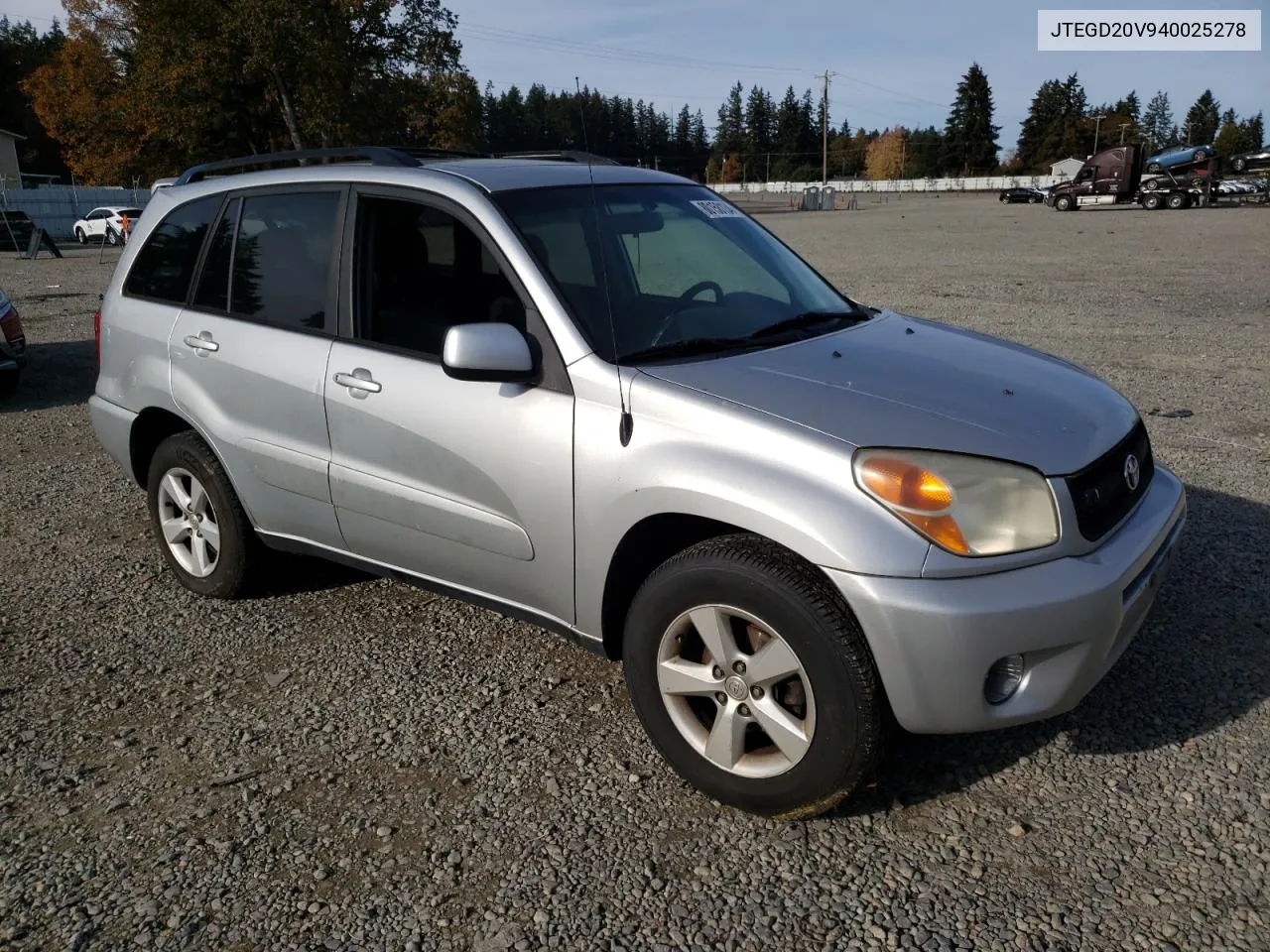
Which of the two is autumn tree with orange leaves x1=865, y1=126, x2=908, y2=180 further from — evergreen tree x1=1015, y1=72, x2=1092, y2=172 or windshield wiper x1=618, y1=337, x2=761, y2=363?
windshield wiper x1=618, y1=337, x2=761, y2=363

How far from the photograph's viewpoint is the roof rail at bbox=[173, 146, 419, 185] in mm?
3807

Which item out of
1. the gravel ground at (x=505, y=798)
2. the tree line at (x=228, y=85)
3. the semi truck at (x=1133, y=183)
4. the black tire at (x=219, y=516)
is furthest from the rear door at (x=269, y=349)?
the semi truck at (x=1133, y=183)

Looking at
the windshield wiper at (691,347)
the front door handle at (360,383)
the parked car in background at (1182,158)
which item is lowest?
the front door handle at (360,383)

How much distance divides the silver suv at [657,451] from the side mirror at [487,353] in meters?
0.01

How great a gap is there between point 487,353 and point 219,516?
1911mm

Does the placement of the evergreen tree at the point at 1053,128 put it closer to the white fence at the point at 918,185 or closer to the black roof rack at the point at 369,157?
the white fence at the point at 918,185

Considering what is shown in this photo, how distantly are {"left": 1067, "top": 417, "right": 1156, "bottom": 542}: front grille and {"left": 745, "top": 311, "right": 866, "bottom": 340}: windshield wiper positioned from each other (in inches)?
44.1

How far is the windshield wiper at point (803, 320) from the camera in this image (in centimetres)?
349

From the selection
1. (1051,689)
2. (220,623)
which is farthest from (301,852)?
(1051,689)

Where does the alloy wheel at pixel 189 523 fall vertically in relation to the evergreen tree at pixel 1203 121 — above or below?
below

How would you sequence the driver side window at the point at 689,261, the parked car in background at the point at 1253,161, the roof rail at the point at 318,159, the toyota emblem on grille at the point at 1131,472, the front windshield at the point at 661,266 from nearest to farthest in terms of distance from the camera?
the toyota emblem on grille at the point at 1131,472
the front windshield at the point at 661,266
the driver side window at the point at 689,261
the roof rail at the point at 318,159
the parked car in background at the point at 1253,161

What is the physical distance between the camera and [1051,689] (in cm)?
262

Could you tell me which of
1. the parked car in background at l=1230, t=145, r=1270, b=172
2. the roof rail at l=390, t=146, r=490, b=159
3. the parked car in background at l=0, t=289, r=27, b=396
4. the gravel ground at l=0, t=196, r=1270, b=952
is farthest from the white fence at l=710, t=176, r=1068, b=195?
the gravel ground at l=0, t=196, r=1270, b=952

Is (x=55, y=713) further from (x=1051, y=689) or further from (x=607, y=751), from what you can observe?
(x=1051, y=689)
